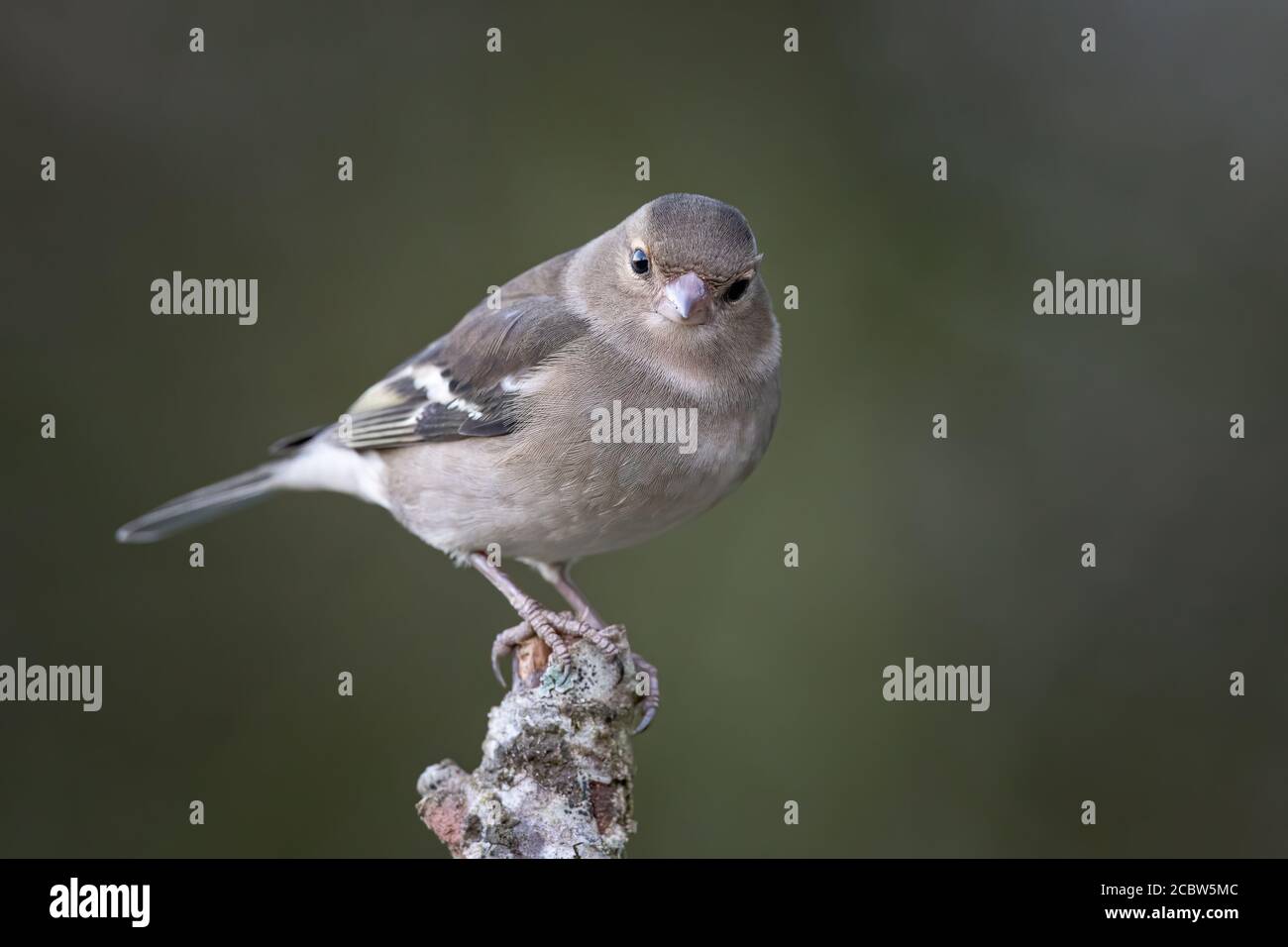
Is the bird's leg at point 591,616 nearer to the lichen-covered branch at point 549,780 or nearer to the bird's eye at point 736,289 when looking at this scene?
the lichen-covered branch at point 549,780

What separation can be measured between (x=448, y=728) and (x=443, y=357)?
8.36 feet

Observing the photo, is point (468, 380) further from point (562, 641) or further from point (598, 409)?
point (562, 641)

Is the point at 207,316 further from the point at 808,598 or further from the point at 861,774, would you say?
the point at 861,774

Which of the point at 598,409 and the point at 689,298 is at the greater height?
the point at 689,298

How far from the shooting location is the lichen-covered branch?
Result: 11.8 feet

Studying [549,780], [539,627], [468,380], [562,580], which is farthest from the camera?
[562,580]

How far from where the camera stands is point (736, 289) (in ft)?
14.7

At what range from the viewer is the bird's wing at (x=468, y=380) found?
4.77 metres

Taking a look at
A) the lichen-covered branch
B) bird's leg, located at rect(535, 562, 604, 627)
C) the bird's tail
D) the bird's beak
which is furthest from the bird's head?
the bird's tail

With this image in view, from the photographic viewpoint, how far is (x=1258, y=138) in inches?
295

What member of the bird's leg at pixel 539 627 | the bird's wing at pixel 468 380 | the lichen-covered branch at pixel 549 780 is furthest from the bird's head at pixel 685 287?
the lichen-covered branch at pixel 549 780

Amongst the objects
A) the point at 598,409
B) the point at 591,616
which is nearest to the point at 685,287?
the point at 598,409

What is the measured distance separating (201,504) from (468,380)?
5.59ft

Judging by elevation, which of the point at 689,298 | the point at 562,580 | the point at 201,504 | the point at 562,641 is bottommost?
the point at 562,641
